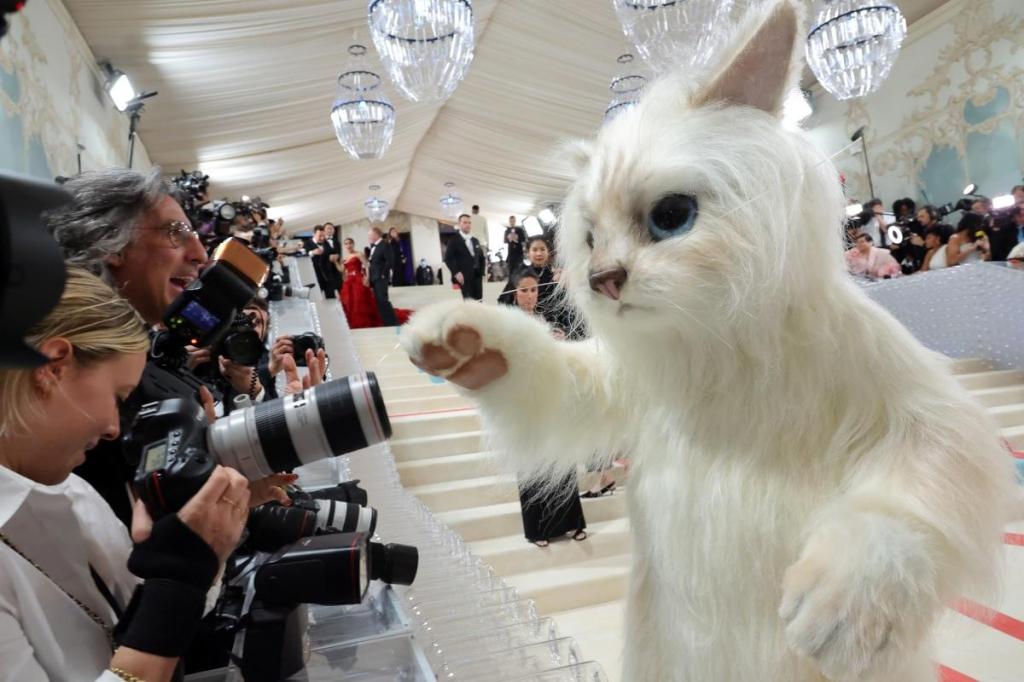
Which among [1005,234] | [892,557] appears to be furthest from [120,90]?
[1005,234]

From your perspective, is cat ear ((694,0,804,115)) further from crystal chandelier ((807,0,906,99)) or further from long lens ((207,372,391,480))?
crystal chandelier ((807,0,906,99))

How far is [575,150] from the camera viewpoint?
1.05 m

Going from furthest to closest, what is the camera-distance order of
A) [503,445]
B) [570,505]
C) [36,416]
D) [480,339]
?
1. [570,505]
2. [503,445]
3. [480,339]
4. [36,416]

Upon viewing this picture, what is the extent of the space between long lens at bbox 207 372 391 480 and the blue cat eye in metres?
0.43

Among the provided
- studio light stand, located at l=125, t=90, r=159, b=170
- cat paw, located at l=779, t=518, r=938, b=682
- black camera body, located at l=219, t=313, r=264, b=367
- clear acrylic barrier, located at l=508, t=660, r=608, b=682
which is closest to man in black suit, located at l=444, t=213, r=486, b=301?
studio light stand, located at l=125, t=90, r=159, b=170

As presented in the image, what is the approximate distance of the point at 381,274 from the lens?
8500 millimetres

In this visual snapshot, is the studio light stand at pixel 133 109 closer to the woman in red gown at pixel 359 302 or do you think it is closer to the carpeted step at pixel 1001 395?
the woman in red gown at pixel 359 302

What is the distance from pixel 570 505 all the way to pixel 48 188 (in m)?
3.04

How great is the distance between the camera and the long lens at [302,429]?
954mm

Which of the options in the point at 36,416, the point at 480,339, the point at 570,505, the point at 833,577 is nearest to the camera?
the point at 833,577

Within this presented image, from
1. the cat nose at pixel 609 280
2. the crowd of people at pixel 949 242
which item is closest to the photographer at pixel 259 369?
the cat nose at pixel 609 280

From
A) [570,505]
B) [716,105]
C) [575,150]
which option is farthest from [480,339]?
[570,505]

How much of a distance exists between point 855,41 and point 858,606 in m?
4.48

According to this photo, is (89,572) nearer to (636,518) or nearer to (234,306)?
(234,306)
